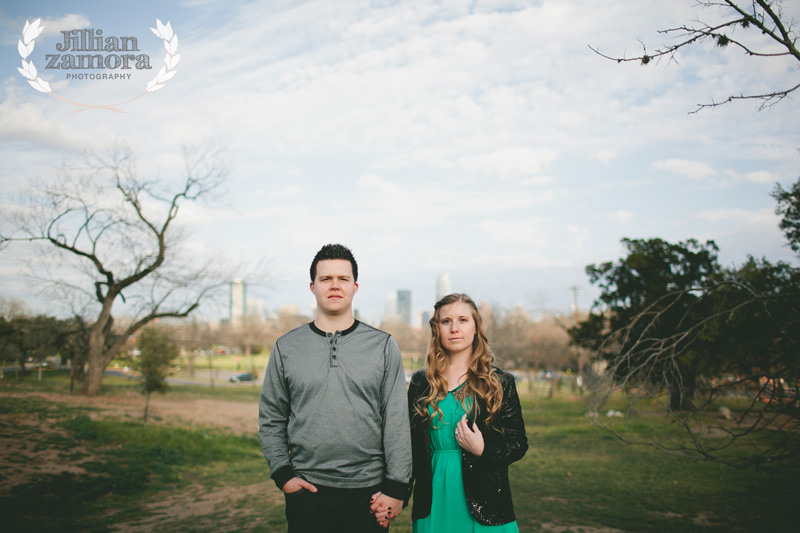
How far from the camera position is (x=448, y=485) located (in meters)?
2.86

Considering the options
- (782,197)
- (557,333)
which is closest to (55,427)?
(782,197)

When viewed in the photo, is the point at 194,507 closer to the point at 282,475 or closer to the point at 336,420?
the point at 282,475

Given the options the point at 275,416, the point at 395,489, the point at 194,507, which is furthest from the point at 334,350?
the point at 194,507

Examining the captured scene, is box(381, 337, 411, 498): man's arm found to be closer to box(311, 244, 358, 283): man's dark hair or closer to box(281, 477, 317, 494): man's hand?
box(281, 477, 317, 494): man's hand

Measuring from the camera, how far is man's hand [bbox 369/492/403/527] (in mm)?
2539

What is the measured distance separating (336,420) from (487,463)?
910mm

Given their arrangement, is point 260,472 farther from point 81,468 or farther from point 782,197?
point 782,197

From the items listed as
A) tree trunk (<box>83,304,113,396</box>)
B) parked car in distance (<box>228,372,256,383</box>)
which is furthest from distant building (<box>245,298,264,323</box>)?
tree trunk (<box>83,304,113,396</box>)

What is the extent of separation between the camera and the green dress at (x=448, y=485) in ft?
9.23

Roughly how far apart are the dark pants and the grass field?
12.9 ft

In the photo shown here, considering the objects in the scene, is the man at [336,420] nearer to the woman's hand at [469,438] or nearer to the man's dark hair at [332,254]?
the man's dark hair at [332,254]

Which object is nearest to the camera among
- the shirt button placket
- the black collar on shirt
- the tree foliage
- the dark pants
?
the dark pants

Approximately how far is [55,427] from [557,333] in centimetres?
3838

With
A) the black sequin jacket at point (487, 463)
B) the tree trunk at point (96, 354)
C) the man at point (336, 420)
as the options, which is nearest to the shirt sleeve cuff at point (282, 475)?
the man at point (336, 420)
